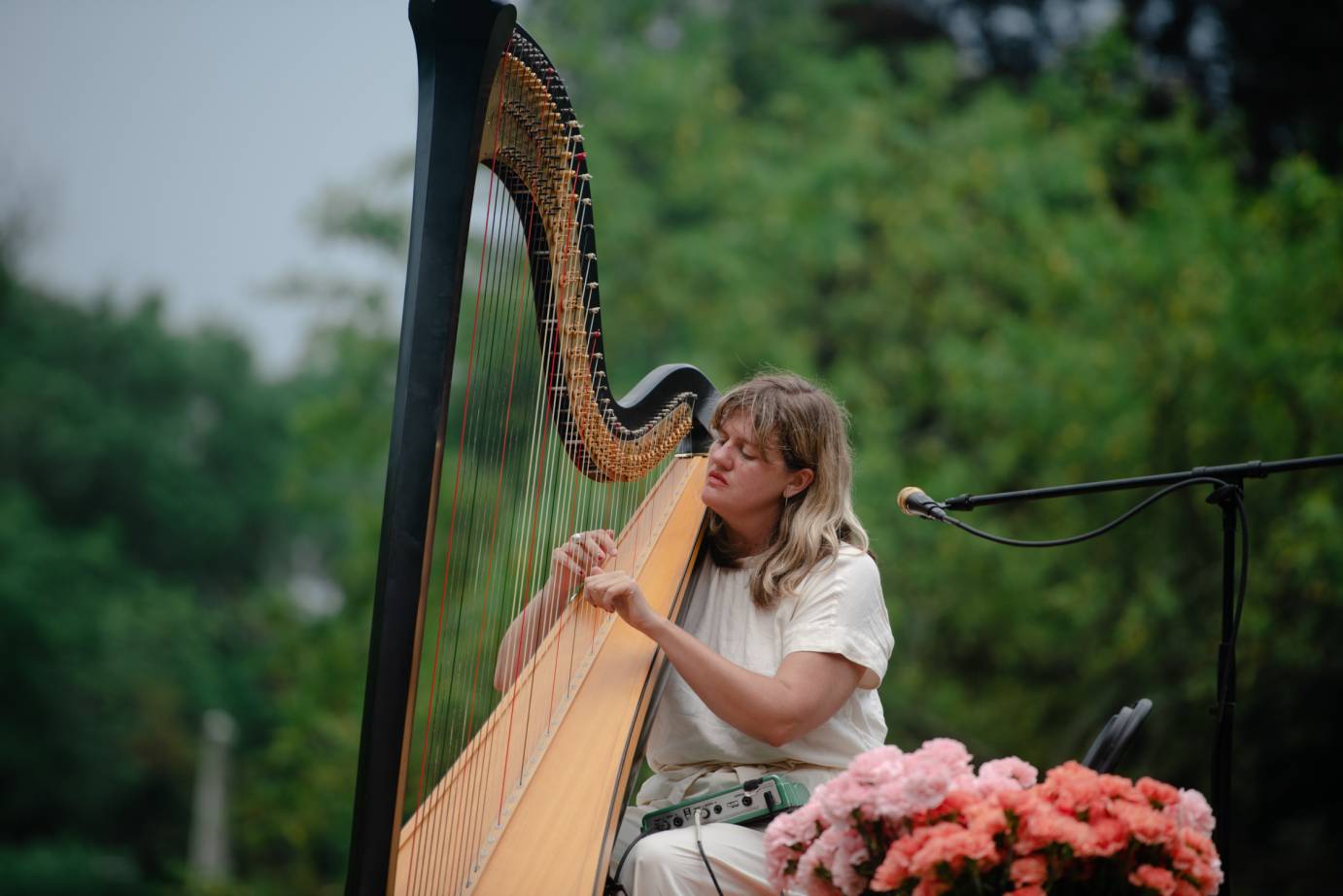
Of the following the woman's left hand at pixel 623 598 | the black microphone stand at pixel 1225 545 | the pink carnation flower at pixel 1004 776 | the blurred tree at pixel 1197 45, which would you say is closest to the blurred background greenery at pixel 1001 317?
the blurred tree at pixel 1197 45

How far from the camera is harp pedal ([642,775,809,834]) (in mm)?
2750

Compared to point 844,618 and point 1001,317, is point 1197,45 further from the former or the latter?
point 844,618

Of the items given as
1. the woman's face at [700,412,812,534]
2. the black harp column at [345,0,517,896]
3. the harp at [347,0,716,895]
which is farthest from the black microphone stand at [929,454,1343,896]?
the black harp column at [345,0,517,896]

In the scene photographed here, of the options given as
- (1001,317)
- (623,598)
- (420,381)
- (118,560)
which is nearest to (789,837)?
(623,598)

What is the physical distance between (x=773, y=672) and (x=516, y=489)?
2.21 ft

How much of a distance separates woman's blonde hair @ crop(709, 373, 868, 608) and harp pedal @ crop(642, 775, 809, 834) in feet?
1.49

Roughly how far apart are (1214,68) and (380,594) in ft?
42.5

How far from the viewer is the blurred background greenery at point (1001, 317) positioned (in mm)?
8898

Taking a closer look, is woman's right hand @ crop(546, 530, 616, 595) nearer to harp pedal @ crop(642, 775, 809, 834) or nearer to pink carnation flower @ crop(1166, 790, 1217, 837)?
harp pedal @ crop(642, 775, 809, 834)

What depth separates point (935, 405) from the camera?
11.4 metres

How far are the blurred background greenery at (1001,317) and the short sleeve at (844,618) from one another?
5.14 metres

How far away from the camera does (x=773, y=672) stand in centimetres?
309

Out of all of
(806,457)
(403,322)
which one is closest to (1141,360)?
(806,457)

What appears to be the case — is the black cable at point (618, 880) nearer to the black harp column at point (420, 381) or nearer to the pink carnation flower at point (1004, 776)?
the pink carnation flower at point (1004, 776)
